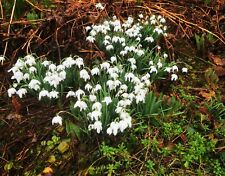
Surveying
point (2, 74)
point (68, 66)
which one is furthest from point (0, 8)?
point (68, 66)

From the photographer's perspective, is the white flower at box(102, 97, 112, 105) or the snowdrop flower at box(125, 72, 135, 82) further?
the snowdrop flower at box(125, 72, 135, 82)

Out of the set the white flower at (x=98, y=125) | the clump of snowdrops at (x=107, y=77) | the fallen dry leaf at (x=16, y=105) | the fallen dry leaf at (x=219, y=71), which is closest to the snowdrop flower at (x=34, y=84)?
the clump of snowdrops at (x=107, y=77)

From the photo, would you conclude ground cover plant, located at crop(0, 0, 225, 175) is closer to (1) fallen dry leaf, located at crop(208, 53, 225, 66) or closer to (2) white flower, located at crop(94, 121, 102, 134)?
(2) white flower, located at crop(94, 121, 102, 134)

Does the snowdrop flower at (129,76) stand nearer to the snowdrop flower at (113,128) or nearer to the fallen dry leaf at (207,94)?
the snowdrop flower at (113,128)

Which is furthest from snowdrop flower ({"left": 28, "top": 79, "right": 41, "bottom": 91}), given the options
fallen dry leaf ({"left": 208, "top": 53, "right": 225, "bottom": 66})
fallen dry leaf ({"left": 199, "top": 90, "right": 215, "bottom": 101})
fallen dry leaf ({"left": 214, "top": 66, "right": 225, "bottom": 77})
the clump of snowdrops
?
fallen dry leaf ({"left": 208, "top": 53, "right": 225, "bottom": 66})

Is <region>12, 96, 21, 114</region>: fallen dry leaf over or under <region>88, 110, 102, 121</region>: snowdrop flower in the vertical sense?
under

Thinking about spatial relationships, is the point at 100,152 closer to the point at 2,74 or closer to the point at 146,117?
the point at 146,117

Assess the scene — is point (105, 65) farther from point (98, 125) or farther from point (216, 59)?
point (216, 59)

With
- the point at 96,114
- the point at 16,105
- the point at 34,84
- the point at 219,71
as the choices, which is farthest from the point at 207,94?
the point at 16,105
